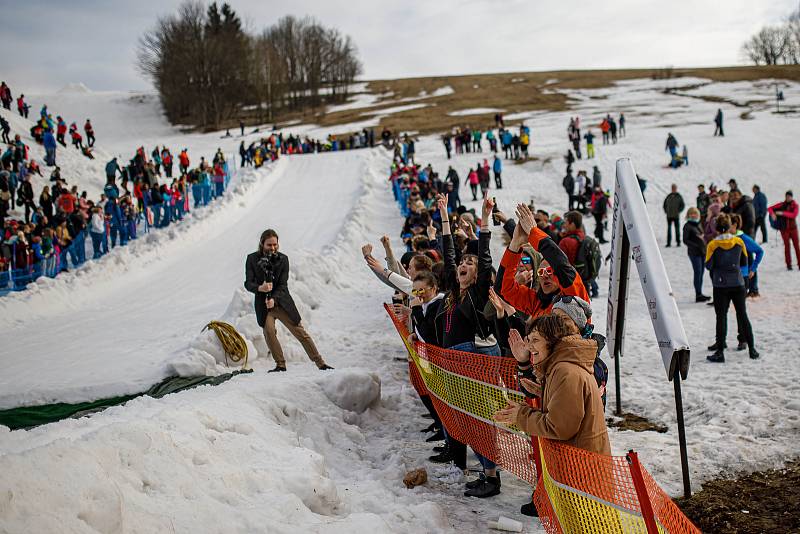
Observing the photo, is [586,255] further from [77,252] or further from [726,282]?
[77,252]

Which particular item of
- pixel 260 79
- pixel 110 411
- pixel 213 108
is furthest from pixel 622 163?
pixel 260 79

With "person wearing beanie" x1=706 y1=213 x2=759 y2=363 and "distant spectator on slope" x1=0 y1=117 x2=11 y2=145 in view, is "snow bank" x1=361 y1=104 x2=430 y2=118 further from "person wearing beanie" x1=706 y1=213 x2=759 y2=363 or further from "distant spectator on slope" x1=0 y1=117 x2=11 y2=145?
"person wearing beanie" x1=706 y1=213 x2=759 y2=363

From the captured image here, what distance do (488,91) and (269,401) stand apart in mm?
75521

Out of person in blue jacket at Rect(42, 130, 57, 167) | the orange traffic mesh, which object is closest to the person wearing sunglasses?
the orange traffic mesh

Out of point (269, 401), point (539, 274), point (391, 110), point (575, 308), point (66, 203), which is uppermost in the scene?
point (391, 110)

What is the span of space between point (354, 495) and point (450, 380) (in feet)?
4.09

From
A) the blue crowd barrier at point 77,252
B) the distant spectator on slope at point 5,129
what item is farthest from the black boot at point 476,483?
the distant spectator on slope at point 5,129

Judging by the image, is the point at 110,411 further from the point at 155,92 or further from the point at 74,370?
the point at 155,92

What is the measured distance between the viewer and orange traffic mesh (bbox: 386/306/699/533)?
3307 mm

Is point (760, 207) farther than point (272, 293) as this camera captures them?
Yes

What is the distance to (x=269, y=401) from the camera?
253 inches

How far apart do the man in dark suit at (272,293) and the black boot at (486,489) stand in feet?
12.6

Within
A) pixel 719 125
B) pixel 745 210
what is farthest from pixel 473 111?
pixel 745 210

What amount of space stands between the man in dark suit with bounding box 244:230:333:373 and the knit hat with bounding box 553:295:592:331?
457cm
